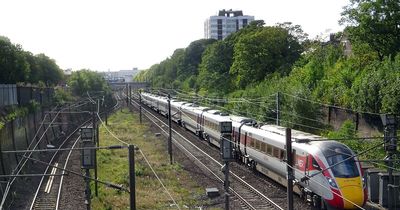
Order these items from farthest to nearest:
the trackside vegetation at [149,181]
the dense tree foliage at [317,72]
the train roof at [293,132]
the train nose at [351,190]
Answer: the dense tree foliage at [317,72], the train roof at [293,132], the trackside vegetation at [149,181], the train nose at [351,190]

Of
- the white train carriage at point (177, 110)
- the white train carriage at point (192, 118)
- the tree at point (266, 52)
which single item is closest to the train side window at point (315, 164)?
the white train carriage at point (192, 118)

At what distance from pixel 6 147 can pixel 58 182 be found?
5.83 meters

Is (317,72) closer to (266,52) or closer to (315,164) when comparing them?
(266,52)

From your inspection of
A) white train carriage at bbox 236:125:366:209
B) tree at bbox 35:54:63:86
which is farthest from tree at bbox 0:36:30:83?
white train carriage at bbox 236:125:366:209

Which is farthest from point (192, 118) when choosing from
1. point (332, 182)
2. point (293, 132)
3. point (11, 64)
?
point (332, 182)

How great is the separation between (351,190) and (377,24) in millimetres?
22715

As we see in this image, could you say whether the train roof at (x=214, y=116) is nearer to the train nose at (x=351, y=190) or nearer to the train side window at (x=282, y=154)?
the train side window at (x=282, y=154)

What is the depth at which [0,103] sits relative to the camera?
1511 inches

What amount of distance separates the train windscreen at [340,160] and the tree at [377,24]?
2125cm

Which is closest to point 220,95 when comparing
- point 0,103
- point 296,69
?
point 296,69

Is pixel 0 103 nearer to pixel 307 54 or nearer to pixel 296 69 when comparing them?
pixel 296 69

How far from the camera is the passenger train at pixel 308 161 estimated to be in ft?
66.4

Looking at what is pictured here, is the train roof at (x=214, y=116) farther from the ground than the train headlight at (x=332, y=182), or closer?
farther from the ground

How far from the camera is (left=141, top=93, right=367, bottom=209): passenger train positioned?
66.4 feet
